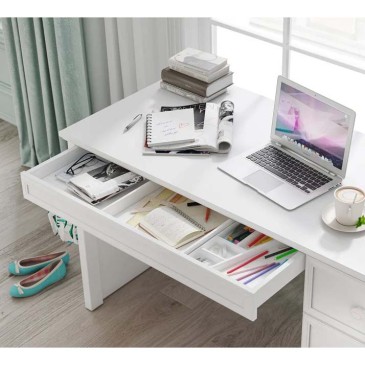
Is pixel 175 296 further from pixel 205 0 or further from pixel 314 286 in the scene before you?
pixel 205 0

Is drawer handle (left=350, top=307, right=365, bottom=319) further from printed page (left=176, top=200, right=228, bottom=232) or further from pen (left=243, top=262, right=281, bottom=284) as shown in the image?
printed page (left=176, top=200, right=228, bottom=232)

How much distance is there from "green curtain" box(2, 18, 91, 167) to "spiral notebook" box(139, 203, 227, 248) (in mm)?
1089

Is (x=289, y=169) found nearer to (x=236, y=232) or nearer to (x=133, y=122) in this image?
(x=236, y=232)

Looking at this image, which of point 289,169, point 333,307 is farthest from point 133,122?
point 333,307

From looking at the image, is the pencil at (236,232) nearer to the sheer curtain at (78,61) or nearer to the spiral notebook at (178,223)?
the spiral notebook at (178,223)

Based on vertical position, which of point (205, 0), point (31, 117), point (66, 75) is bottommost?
point (31, 117)

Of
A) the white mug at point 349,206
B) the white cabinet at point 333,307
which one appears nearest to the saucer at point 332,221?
the white mug at point 349,206

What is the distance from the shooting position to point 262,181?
8.07ft

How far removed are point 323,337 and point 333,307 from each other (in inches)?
5.1

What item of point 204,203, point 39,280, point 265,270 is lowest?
point 39,280

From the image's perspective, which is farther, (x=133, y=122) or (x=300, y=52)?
(x=300, y=52)
